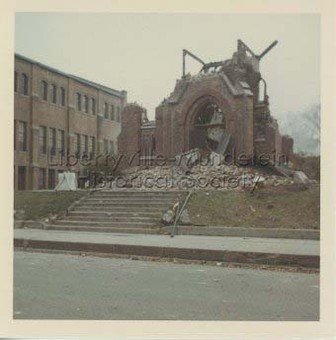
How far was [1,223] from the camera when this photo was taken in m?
8.26

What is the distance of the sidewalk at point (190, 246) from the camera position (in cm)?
989

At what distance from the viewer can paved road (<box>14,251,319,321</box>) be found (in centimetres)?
711

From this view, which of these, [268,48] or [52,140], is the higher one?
[268,48]

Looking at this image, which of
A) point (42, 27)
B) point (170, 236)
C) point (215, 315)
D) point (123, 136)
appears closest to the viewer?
point (215, 315)

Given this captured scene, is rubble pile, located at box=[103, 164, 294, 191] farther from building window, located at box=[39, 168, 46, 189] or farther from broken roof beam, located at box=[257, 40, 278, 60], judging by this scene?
broken roof beam, located at box=[257, 40, 278, 60]

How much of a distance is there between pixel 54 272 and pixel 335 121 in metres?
5.20

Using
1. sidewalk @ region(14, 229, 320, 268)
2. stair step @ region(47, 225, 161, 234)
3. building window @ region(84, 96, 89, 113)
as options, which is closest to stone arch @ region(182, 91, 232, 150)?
building window @ region(84, 96, 89, 113)

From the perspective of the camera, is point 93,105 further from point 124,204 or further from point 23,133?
point 23,133

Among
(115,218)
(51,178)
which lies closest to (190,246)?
(115,218)

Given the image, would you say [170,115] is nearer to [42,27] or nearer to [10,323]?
[42,27]

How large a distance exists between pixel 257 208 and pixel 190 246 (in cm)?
417

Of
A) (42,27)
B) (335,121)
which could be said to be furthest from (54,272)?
(335,121)

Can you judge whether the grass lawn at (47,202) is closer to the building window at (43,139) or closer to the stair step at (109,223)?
the stair step at (109,223)

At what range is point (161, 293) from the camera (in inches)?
308
